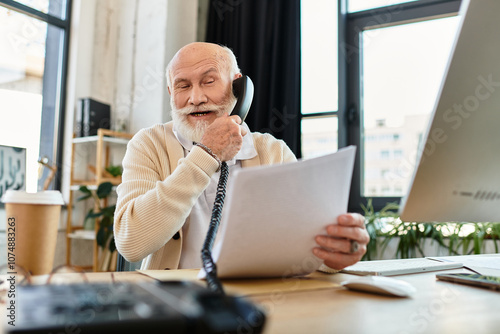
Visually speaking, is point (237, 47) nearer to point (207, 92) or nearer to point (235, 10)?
point (235, 10)

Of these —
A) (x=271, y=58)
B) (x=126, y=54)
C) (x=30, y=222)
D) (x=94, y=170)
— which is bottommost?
(x=30, y=222)

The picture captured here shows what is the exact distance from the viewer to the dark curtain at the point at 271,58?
295cm

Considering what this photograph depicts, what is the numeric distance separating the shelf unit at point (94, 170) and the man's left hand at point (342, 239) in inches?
96.8

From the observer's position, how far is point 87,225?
3.08m

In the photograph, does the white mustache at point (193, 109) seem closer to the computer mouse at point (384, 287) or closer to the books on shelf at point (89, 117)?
the computer mouse at point (384, 287)

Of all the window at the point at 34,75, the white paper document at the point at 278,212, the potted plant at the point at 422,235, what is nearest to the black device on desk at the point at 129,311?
the white paper document at the point at 278,212

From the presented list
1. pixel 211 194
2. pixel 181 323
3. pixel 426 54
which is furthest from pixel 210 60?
pixel 426 54

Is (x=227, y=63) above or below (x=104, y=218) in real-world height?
above

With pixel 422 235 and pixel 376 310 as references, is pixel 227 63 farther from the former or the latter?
pixel 422 235

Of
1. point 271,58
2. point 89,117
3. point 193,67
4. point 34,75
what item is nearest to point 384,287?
point 193,67

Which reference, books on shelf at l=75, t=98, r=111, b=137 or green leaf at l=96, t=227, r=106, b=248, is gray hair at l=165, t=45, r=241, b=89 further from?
books on shelf at l=75, t=98, r=111, b=137

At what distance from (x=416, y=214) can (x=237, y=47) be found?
108 inches

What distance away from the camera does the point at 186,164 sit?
1.06 metres

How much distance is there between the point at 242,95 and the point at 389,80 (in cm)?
185
